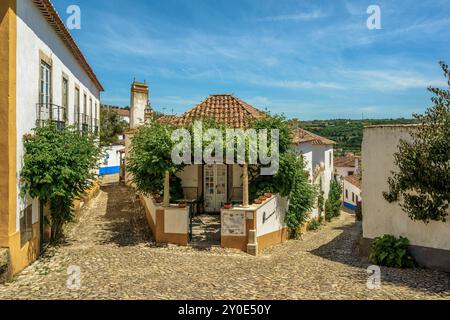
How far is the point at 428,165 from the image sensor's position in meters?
8.91

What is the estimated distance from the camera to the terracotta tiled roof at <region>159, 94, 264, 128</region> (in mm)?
15875

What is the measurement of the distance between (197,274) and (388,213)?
A: 5.75m

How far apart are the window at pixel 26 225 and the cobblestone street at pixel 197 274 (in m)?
0.74

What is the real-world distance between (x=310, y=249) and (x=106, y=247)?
7.02 m

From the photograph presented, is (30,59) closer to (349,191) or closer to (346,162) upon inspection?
(349,191)

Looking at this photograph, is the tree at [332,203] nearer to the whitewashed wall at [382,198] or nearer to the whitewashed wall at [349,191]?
the whitewashed wall at [349,191]

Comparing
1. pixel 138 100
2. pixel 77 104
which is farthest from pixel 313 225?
pixel 77 104

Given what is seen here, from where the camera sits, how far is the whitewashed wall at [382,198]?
378 inches

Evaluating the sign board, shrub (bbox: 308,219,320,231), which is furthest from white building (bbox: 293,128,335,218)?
the sign board

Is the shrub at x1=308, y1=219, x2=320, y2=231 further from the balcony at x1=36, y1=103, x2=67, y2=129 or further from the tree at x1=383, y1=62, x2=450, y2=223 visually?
the balcony at x1=36, y1=103, x2=67, y2=129
